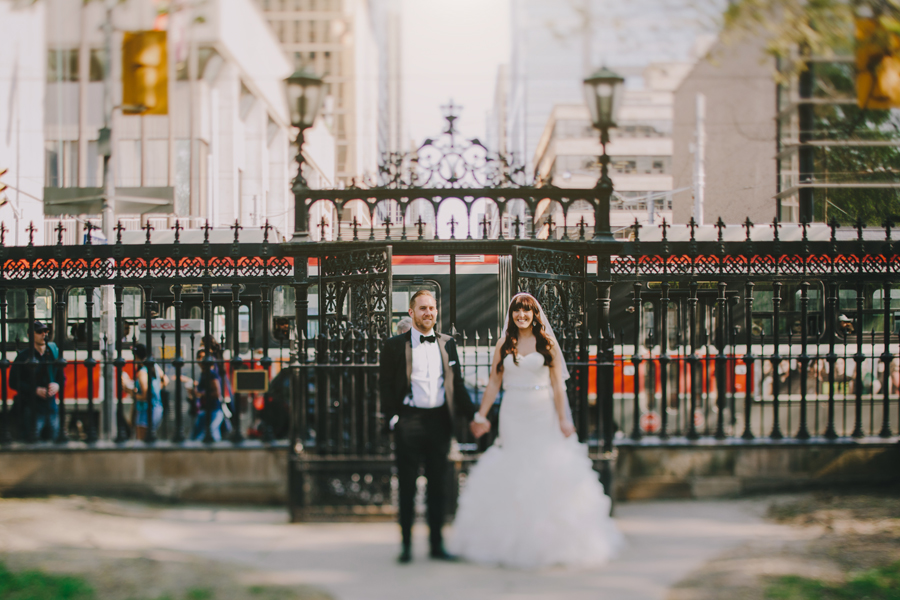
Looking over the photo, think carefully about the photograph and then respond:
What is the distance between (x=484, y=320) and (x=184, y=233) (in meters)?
5.44

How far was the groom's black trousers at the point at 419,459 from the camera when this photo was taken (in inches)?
199

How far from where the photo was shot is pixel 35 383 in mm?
7109

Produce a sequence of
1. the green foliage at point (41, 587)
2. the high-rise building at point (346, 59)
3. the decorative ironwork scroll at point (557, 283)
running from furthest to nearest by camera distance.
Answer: the high-rise building at point (346, 59) → the decorative ironwork scroll at point (557, 283) → the green foliage at point (41, 587)

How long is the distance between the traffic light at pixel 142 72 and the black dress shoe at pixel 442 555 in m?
7.23

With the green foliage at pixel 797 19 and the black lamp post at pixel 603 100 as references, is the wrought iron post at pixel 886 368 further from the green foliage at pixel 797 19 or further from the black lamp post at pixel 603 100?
the black lamp post at pixel 603 100

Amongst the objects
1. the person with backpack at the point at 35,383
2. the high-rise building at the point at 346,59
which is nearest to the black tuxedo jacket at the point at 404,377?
the high-rise building at the point at 346,59

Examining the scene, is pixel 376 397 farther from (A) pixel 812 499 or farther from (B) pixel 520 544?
(A) pixel 812 499

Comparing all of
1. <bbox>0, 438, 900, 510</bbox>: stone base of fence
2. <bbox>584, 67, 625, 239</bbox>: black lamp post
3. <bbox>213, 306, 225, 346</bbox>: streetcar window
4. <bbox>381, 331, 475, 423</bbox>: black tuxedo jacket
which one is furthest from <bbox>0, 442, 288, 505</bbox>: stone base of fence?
<bbox>213, 306, 225, 346</bbox>: streetcar window

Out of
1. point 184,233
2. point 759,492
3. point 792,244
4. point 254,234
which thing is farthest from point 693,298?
point 184,233

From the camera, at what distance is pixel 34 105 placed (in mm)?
19406

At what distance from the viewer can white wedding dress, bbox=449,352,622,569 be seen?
16.0ft

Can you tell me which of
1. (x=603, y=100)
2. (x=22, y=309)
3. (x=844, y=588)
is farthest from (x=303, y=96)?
(x=22, y=309)

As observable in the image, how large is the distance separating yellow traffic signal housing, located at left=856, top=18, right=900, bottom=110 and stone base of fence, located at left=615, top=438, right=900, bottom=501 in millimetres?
3182

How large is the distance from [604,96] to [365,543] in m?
4.41
